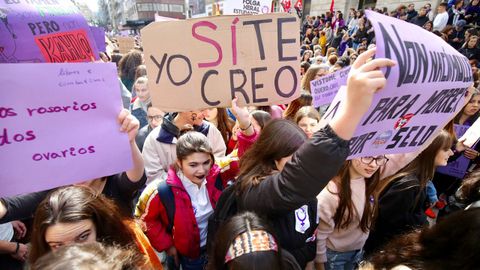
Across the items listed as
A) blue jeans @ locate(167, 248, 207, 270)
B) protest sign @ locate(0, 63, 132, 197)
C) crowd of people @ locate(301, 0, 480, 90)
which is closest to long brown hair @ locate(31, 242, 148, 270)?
protest sign @ locate(0, 63, 132, 197)

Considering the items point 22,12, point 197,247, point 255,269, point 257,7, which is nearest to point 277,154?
point 255,269

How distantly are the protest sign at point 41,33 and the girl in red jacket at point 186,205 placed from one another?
0.88 m

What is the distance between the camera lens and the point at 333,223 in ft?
6.01

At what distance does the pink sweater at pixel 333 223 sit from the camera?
1.81 metres

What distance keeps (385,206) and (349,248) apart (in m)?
0.41

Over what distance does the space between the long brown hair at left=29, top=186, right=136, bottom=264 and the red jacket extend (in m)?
0.42

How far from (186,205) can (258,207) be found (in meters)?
0.77

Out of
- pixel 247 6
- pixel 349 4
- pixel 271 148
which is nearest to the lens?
pixel 271 148

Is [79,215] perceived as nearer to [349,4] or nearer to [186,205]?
[186,205]

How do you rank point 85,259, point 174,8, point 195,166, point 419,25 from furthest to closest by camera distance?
1. point 174,8
2. point 419,25
3. point 195,166
4. point 85,259

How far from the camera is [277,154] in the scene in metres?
1.46

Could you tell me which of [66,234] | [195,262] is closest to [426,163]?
[195,262]

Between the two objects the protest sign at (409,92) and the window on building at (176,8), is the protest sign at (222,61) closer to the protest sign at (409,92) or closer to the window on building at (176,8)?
the protest sign at (409,92)

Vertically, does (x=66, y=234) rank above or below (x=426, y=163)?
above
